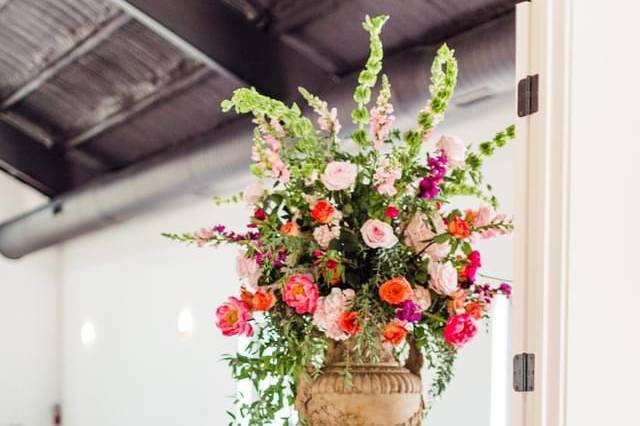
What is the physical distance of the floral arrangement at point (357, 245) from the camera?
5.44ft

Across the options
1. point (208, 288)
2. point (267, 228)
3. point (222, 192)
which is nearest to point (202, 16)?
point (222, 192)

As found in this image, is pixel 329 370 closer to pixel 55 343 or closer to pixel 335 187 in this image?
pixel 335 187

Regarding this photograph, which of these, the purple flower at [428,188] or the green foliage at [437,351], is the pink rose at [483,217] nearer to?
the purple flower at [428,188]

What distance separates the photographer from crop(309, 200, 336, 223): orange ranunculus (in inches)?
65.8

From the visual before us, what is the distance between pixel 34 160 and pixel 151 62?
2518mm

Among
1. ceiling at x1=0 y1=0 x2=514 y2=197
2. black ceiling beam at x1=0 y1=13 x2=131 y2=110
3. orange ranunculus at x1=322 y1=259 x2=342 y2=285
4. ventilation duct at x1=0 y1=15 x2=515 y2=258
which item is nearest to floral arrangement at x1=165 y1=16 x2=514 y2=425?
orange ranunculus at x1=322 y1=259 x2=342 y2=285

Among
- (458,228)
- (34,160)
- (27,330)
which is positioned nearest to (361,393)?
(458,228)

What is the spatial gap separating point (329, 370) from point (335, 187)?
32 centimetres

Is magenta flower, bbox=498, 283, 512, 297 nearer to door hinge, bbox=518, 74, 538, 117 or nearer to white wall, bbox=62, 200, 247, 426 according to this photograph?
door hinge, bbox=518, 74, 538, 117

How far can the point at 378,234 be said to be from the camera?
1.64m

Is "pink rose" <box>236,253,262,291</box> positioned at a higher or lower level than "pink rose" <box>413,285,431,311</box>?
higher

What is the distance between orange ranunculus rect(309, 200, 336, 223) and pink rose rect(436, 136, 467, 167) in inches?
A: 9.2

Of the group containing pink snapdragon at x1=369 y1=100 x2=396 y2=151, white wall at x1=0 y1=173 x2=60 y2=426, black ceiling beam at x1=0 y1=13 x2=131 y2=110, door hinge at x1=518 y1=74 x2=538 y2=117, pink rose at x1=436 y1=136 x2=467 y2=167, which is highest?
black ceiling beam at x1=0 y1=13 x2=131 y2=110

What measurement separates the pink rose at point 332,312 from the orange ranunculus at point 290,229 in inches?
5.1
